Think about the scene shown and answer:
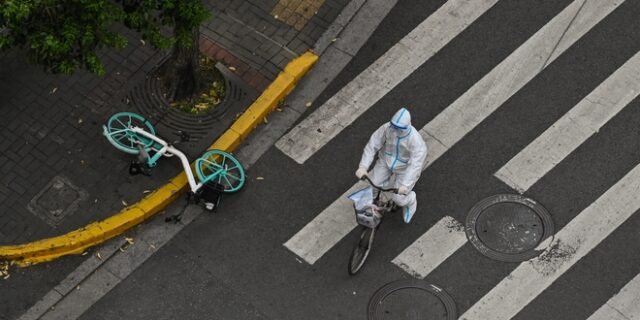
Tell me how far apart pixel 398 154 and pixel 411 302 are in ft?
6.25

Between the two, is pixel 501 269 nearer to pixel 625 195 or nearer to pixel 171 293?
pixel 625 195

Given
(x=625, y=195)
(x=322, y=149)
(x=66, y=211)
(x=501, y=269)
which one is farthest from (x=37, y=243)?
(x=625, y=195)

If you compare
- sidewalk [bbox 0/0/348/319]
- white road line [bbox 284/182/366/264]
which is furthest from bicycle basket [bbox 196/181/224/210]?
white road line [bbox 284/182/366/264]

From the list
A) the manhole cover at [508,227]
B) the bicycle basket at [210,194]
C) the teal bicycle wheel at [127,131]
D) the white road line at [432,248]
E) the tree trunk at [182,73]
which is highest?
the manhole cover at [508,227]

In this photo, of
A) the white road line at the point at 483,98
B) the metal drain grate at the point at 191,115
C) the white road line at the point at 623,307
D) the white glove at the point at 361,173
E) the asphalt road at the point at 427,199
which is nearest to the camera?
the white glove at the point at 361,173

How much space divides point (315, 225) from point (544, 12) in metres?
4.59

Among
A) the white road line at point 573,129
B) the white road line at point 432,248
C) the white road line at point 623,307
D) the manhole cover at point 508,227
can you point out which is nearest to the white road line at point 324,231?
the white road line at point 432,248

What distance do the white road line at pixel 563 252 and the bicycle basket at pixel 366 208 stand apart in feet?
5.29

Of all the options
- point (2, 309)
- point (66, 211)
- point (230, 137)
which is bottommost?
point (2, 309)

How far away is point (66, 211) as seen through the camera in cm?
1266

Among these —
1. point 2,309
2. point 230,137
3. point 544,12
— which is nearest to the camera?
point 2,309

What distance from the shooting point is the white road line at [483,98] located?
12625 mm

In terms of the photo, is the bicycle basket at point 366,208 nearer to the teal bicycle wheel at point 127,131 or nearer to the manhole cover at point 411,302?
the manhole cover at point 411,302

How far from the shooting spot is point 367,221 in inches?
463
